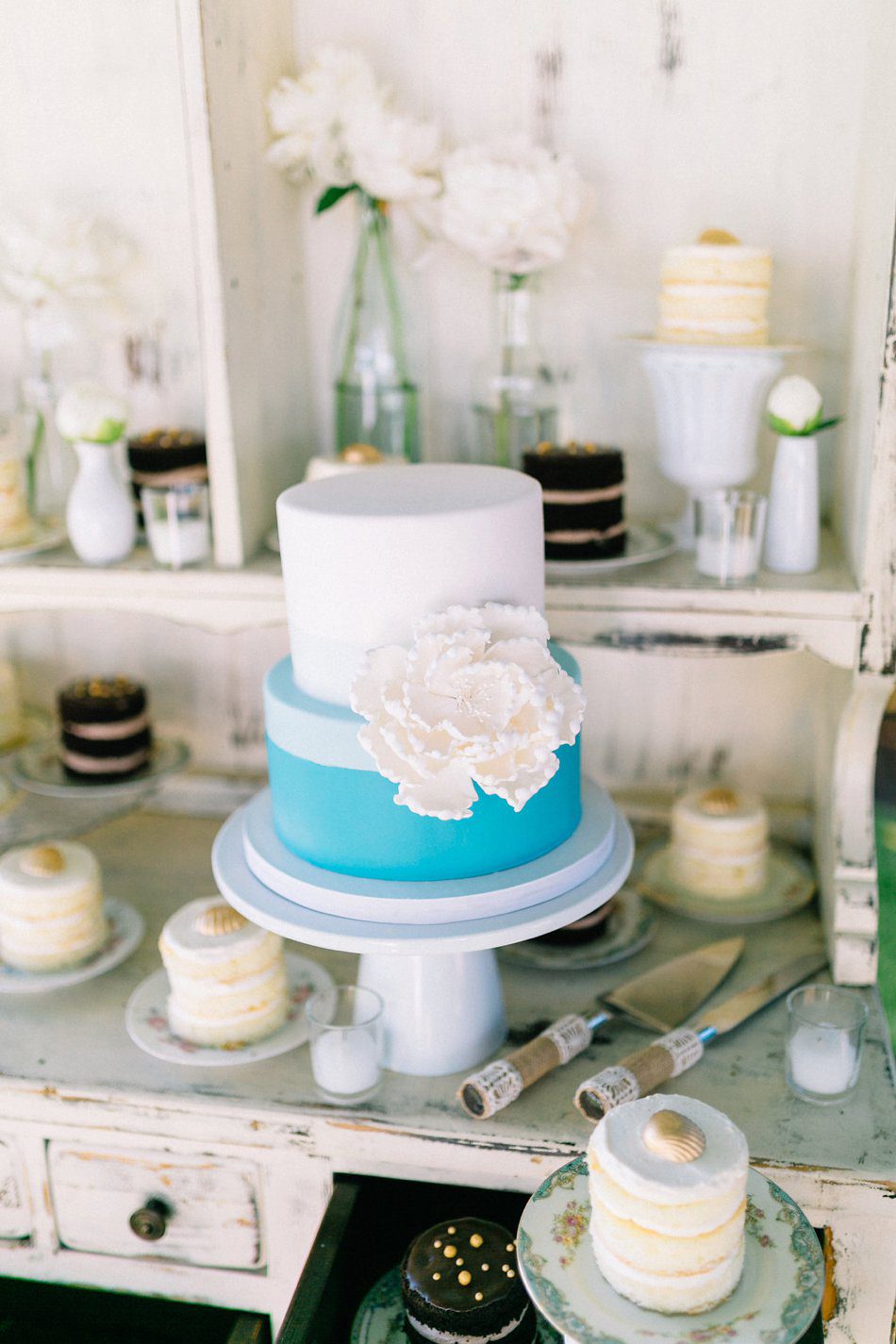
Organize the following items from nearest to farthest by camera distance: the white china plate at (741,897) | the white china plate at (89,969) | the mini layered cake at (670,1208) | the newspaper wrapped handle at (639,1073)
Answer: the mini layered cake at (670,1208) → the newspaper wrapped handle at (639,1073) → the white china plate at (89,969) → the white china plate at (741,897)

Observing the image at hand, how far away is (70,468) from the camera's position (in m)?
1.55

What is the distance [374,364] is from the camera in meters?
1.38

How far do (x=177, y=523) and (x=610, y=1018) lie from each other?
2.22ft

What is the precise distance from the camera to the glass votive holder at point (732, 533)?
3.85 ft

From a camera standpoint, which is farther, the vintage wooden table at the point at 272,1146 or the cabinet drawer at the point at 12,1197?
the cabinet drawer at the point at 12,1197

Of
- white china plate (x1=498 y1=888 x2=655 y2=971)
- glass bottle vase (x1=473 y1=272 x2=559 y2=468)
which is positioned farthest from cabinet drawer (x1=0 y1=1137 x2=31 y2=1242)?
glass bottle vase (x1=473 y1=272 x2=559 y2=468)

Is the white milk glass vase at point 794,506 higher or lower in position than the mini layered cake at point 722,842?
higher

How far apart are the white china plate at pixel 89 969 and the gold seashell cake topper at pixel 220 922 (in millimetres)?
189

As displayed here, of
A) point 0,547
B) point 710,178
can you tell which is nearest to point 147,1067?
point 0,547

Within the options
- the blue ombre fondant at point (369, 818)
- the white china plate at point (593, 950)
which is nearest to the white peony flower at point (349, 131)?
the blue ombre fondant at point (369, 818)

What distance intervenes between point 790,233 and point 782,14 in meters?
0.22

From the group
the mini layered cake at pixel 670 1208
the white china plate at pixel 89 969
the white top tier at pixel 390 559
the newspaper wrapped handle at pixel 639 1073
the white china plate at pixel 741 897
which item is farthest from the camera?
the white china plate at pixel 741 897

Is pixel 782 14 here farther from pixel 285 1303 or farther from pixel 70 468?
pixel 285 1303

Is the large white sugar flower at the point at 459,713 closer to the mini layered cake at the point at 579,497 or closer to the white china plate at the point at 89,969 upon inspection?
the mini layered cake at the point at 579,497
